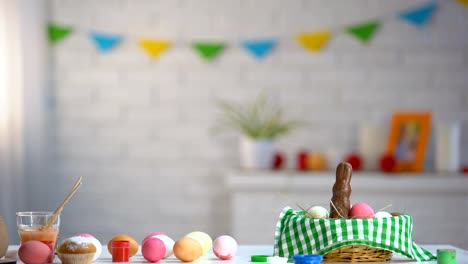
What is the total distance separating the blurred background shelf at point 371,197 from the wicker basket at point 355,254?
A: 6.74ft

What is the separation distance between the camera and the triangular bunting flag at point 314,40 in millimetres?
4684

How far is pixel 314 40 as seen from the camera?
15.4 feet

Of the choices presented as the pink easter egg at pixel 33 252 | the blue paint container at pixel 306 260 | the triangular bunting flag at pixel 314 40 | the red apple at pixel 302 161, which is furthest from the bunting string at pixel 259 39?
the blue paint container at pixel 306 260

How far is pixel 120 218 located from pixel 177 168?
0.44m

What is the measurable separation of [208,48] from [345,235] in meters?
2.83

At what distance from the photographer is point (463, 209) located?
13.7 ft

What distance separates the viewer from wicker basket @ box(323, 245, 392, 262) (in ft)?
6.69

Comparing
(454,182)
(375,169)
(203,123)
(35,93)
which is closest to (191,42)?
(203,123)

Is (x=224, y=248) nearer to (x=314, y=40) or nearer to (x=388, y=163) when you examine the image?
(x=388, y=163)

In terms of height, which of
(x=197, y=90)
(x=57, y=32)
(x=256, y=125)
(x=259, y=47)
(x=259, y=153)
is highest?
(x=57, y=32)

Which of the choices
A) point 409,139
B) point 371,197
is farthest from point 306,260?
point 409,139

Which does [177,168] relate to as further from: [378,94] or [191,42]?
[378,94]

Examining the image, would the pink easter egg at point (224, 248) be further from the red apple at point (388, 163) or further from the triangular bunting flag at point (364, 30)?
the triangular bunting flag at point (364, 30)

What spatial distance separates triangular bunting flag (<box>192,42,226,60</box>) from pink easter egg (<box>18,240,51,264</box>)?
2.83m
